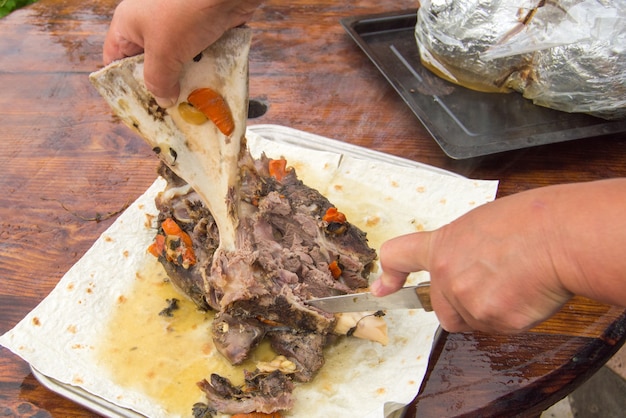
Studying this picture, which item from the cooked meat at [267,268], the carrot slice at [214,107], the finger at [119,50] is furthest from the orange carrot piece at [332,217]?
the finger at [119,50]

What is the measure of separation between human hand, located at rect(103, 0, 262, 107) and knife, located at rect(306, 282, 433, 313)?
1.12m

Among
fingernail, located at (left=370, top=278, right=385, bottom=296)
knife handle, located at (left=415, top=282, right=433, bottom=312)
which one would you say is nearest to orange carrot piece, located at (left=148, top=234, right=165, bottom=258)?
fingernail, located at (left=370, top=278, right=385, bottom=296)

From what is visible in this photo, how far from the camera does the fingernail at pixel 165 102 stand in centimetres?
227

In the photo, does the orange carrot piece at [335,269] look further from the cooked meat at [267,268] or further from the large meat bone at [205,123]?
the large meat bone at [205,123]

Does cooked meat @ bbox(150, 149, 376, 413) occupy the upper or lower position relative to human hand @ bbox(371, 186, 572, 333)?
lower

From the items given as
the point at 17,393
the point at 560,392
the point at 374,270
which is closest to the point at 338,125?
the point at 374,270

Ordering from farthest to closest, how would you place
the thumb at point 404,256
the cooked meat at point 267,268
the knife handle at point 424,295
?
the cooked meat at point 267,268 < the knife handle at point 424,295 < the thumb at point 404,256

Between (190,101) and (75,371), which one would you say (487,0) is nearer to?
(190,101)

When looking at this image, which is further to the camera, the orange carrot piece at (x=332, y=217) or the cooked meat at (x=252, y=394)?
the orange carrot piece at (x=332, y=217)

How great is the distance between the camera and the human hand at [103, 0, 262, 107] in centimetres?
196

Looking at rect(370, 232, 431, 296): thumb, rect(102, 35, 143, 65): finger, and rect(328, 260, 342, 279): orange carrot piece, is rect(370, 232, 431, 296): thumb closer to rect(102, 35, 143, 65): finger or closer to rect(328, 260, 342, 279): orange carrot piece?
rect(328, 260, 342, 279): orange carrot piece

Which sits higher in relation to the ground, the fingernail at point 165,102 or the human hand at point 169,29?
the human hand at point 169,29

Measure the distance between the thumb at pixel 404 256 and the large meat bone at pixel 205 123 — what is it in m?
0.92

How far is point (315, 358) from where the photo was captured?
2.28 meters
